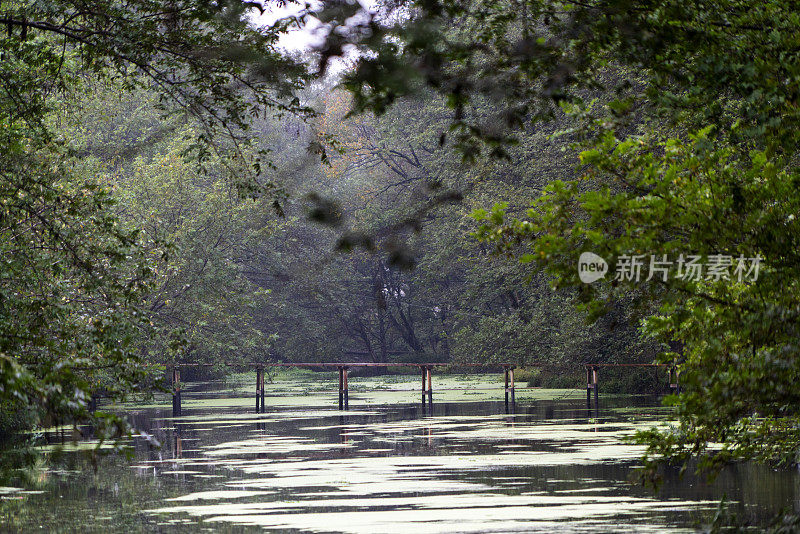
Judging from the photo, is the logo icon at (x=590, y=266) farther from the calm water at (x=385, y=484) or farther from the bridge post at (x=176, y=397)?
the bridge post at (x=176, y=397)

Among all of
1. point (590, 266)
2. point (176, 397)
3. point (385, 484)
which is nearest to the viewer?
point (590, 266)

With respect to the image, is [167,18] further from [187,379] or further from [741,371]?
[187,379]

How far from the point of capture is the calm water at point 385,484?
9.41 meters

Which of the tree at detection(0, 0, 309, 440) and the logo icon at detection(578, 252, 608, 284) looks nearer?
the logo icon at detection(578, 252, 608, 284)

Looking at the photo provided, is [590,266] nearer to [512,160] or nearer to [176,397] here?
[512,160]

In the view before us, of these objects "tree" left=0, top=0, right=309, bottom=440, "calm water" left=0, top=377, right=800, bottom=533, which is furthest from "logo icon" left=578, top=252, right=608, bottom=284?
"tree" left=0, top=0, right=309, bottom=440

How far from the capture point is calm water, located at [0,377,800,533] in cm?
941

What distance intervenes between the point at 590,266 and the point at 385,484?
20.4ft

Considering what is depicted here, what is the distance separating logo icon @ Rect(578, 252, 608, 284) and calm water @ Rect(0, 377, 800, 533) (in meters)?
1.80

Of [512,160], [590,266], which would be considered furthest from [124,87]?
[590,266]

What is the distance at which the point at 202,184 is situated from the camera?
142 feet

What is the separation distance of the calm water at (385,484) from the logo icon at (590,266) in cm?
180

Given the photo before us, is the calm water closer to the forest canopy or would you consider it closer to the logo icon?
the forest canopy

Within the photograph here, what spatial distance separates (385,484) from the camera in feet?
39.7
